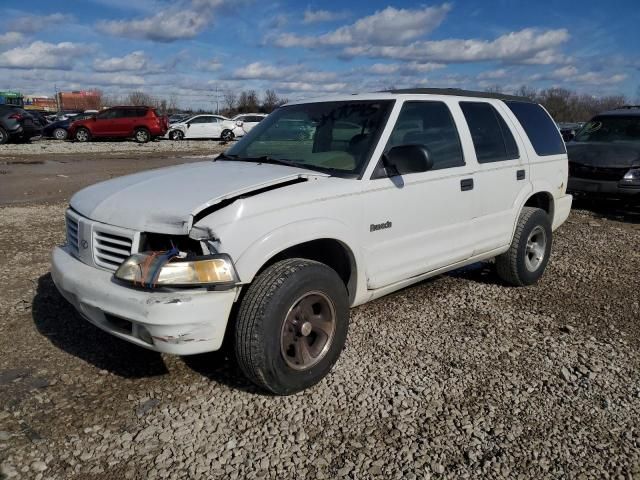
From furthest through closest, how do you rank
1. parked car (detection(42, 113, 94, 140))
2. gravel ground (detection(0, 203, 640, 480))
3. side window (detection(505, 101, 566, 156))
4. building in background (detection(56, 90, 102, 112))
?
building in background (detection(56, 90, 102, 112)), parked car (detection(42, 113, 94, 140)), side window (detection(505, 101, 566, 156)), gravel ground (detection(0, 203, 640, 480))

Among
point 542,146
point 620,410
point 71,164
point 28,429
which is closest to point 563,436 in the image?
point 620,410

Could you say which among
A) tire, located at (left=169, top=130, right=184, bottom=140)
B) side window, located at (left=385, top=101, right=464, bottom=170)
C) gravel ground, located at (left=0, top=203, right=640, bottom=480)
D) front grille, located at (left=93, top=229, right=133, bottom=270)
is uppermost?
side window, located at (left=385, top=101, right=464, bottom=170)

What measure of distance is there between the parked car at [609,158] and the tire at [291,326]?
7.09 m

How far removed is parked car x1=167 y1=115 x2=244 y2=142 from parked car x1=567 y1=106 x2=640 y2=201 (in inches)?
877

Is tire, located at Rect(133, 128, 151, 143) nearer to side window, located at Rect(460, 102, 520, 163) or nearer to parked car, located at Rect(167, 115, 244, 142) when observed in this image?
parked car, located at Rect(167, 115, 244, 142)

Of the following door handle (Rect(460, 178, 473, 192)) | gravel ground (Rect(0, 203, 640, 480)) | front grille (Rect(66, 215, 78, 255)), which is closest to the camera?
gravel ground (Rect(0, 203, 640, 480))

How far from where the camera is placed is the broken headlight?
27.6 ft

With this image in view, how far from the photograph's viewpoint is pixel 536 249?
5.25 m

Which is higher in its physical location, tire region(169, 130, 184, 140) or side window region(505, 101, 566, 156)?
side window region(505, 101, 566, 156)

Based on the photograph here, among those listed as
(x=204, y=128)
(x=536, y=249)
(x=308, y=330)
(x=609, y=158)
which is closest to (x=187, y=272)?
(x=308, y=330)

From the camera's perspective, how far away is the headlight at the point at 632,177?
27.6ft

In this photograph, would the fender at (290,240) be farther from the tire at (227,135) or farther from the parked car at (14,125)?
the tire at (227,135)

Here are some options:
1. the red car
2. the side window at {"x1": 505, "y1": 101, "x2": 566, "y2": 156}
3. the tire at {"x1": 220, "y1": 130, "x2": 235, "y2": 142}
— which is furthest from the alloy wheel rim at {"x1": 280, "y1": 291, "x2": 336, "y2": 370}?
the tire at {"x1": 220, "y1": 130, "x2": 235, "y2": 142}

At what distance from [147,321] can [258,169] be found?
4.48 ft
